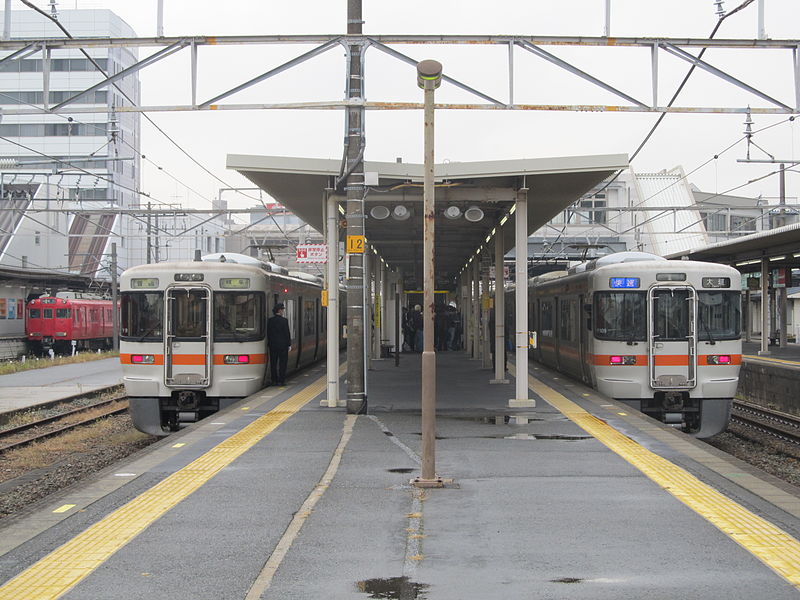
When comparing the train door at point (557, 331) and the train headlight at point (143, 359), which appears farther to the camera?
the train door at point (557, 331)

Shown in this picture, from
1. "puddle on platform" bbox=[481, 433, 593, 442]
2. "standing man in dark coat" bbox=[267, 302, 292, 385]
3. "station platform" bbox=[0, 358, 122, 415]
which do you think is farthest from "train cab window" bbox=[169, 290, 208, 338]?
"puddle on platform" bbox=[481, 433, 593, 442]

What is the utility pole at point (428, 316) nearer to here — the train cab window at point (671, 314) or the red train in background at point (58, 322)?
the train cab window at point (671, 314)

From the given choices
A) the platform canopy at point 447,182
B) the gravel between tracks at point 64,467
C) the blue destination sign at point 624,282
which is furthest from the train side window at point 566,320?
the gravel between tracks at point 64,467

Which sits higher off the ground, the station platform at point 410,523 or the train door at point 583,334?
the train door at point 583,334

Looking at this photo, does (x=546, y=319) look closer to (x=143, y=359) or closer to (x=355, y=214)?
(x=355, y=214)

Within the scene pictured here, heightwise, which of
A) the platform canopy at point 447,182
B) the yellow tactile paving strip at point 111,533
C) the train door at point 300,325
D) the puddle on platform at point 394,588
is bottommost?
the puddle on platform at point 394,588

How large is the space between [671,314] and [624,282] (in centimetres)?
81

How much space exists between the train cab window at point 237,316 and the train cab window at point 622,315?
5.21 meters

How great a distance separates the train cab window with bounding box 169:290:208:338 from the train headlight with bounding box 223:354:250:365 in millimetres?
519

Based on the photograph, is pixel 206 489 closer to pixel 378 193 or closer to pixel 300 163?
pixel 300 163

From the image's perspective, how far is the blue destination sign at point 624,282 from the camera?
45.9 ft

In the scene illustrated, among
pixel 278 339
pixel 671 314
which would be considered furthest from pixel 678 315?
pixel 278 339

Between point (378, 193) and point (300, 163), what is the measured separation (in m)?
1.85

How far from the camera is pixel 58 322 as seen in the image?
39656 millimetres
